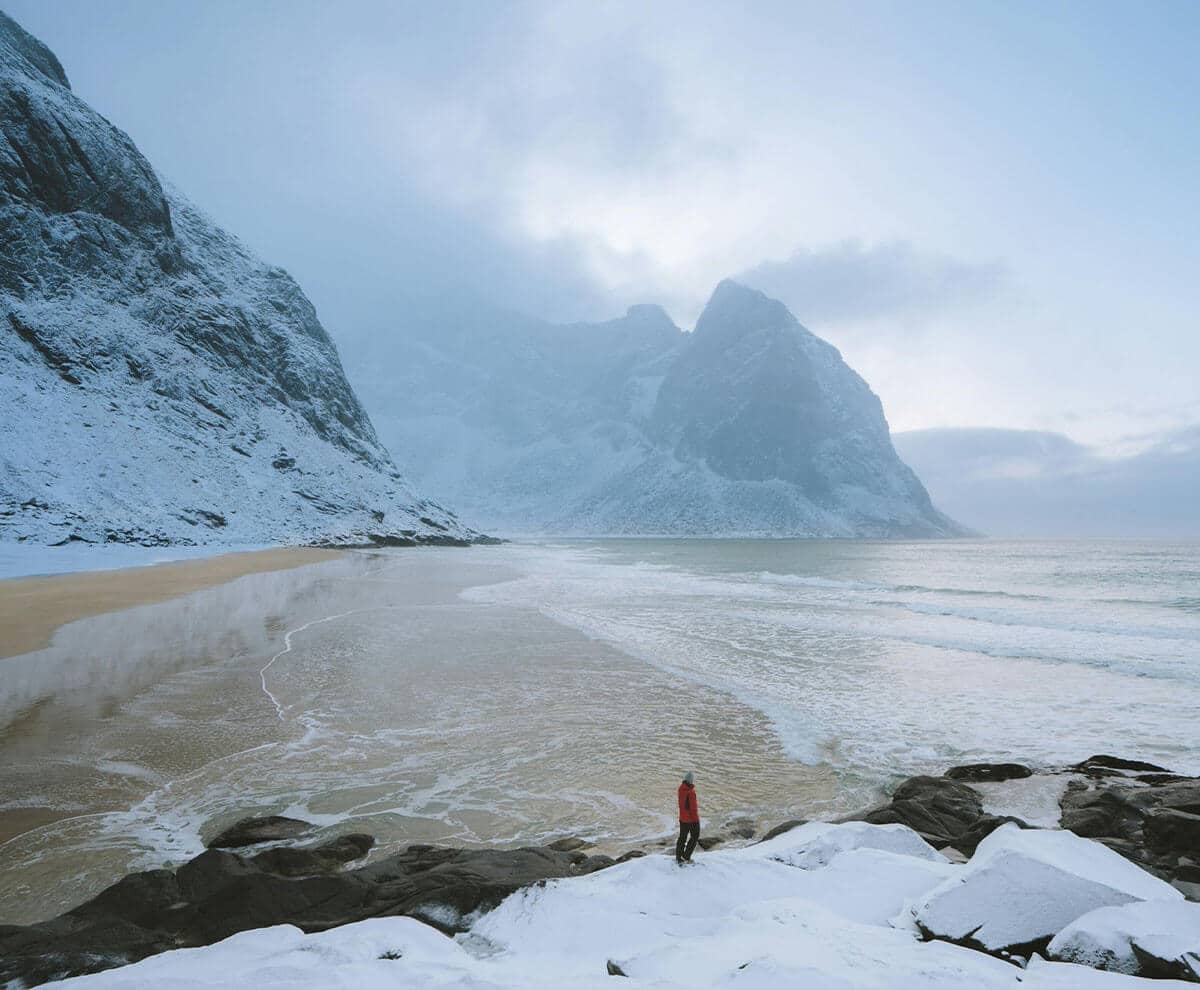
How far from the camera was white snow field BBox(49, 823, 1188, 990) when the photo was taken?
461 centimetres

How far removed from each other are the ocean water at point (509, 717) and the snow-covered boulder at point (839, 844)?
1800 millimetres

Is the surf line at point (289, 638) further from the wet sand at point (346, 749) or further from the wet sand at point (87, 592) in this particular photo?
the wet sand at point (87, 592)

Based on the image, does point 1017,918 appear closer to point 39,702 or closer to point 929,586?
point 39,702

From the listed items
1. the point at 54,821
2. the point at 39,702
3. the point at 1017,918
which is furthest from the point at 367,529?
the point at 1017,918

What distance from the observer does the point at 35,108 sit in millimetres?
83125

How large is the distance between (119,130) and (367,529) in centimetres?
7113

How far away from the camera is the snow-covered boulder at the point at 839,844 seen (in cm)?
716

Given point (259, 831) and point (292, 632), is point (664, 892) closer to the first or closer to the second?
point (259, 831)

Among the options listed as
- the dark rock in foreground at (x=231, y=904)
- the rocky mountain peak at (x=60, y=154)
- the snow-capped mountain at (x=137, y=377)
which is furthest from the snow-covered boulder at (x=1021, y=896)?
the rocky mountain peak at (x=60, y=154)

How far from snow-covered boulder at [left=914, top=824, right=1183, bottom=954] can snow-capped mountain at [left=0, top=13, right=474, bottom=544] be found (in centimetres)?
6226

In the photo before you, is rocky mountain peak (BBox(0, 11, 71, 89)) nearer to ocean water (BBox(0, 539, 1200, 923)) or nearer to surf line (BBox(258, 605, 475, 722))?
ocean water (BBox(0, 539, 1200, 923))

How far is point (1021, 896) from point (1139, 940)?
0.78 meters

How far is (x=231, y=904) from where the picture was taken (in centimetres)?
612

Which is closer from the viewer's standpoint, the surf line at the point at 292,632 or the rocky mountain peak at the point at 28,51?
the surf line at the point at 292,632
